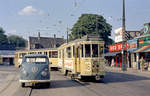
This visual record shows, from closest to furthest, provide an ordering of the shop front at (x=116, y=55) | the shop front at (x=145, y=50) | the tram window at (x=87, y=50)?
the tram window at (x=87, y=50)
the shop front at (x=145, y=50)
the shop front at (x=116, y=55)

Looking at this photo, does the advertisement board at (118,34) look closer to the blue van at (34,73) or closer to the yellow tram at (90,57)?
the yellow tram at (90,57)

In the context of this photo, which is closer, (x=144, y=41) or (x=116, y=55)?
(x=144, y=41)

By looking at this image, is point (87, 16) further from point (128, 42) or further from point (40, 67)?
point (40, 67)

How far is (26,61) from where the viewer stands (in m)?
14.5

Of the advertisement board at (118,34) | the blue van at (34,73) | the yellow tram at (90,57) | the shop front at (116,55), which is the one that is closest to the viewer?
the blue van at (34,73)

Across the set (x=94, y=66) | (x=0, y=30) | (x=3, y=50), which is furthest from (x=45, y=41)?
(x=94, y=66)

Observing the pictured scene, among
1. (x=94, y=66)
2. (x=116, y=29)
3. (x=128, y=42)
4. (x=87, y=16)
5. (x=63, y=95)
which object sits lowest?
(x=63, y=95)

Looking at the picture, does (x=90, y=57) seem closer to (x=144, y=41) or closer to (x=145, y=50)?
(x=145, y=50)

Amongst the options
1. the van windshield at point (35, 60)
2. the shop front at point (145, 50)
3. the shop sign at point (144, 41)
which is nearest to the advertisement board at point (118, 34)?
the shop sign at point (144, 41)

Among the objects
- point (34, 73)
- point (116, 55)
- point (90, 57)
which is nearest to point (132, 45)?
point (116, 55)

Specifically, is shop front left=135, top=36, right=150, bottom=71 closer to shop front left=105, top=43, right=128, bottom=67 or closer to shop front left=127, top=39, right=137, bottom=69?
shop front left=127, top=39, right=137, bottom=69

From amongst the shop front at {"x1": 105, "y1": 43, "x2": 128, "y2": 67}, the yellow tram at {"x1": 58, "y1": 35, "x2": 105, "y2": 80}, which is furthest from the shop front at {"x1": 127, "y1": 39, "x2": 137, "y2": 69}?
the yellow tram at {"x1": 58, "y1": 35, "x2": 105, "y2": 80}

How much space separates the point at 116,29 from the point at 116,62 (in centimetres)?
721

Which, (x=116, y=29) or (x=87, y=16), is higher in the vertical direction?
(x=87, y=16)
